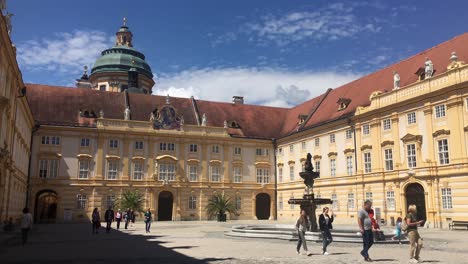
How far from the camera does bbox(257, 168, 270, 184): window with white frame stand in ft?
176

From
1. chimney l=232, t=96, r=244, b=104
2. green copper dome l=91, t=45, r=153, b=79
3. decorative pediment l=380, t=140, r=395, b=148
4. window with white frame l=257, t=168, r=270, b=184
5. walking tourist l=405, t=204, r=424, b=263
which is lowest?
walking tourist l=405, t=204, r=424, b=263

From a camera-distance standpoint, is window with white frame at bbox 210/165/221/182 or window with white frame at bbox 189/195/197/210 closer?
window with white frame at bbox 189/195/197/210

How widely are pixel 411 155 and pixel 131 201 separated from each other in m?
27.5

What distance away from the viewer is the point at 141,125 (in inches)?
1955

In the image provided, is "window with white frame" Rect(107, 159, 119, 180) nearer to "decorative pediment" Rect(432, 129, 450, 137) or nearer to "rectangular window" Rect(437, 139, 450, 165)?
"decorative pediment" Rect(432, 129, 450, 137)

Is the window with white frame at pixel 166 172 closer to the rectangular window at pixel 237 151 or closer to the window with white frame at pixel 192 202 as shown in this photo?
the window with white frame at pixel 192 202

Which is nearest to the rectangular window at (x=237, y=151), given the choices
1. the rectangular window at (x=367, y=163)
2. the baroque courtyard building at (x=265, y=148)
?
the baroque courtyard building at (x=265, y=148)

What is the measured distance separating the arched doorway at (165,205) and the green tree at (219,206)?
4250 millimetres

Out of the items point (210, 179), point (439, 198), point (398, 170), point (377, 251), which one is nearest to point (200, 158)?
point (210, 179)

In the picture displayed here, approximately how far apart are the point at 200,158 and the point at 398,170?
922 inches

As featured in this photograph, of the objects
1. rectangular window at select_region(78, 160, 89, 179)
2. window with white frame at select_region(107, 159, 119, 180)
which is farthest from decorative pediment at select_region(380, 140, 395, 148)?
rectangular window at select_region(78, 160, 89, 179)

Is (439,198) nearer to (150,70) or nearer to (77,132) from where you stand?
(77,132)

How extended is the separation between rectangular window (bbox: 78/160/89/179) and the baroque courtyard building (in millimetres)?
101

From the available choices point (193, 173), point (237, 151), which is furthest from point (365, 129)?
point (193, 173)
